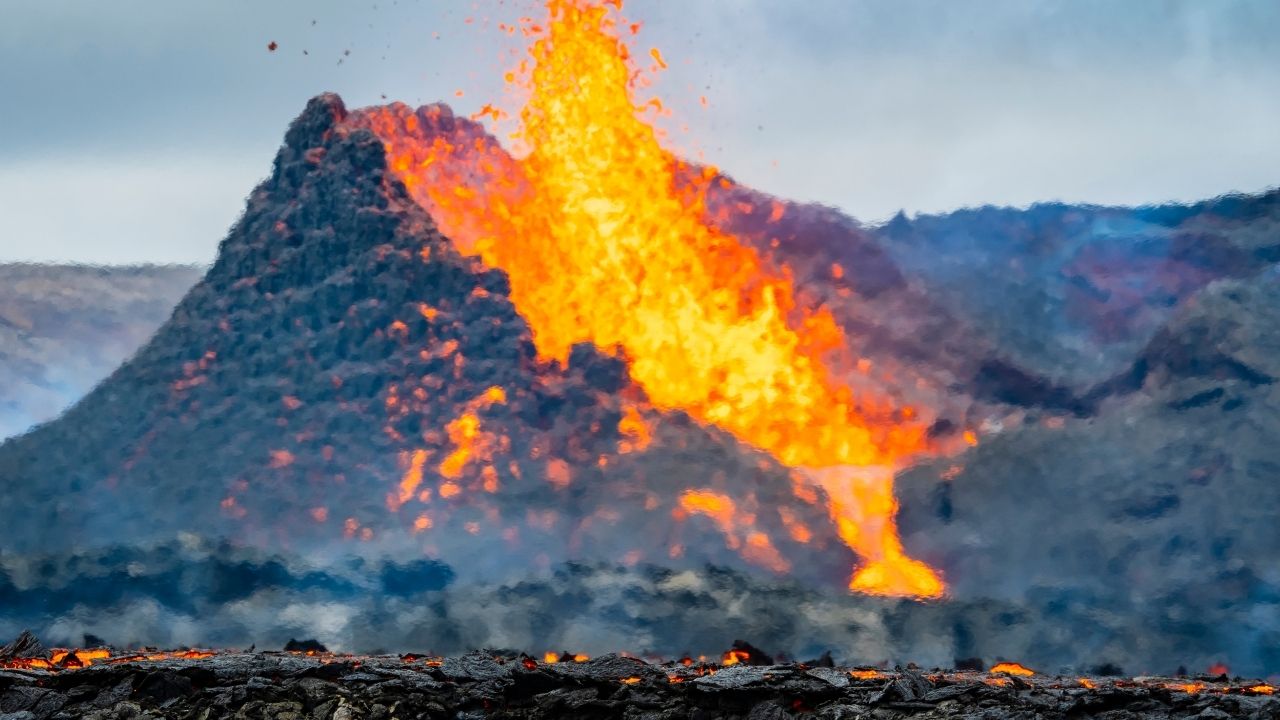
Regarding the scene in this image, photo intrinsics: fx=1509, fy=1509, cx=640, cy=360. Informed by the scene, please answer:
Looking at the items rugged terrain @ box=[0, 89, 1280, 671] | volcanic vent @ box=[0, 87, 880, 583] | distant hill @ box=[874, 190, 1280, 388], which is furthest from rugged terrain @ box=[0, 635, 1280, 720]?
distant hill @ box=[874, 190, 1280, 388]

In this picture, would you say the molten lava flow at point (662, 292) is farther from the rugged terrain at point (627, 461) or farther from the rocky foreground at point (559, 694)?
the rocky foreground at point (559, 694)

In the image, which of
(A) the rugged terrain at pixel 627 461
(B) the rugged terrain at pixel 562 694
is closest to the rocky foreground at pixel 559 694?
(B) the rugged terrain at pixel 562 694

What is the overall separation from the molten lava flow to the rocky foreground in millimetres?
35756

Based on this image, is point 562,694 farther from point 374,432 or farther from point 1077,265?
point 1077,265

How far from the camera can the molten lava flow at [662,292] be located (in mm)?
85562

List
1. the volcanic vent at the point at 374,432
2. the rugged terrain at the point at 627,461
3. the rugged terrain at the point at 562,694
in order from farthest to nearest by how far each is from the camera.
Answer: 1. the volcanic vent at the point at 374,432
2. the rugged terrain at the point at 627,461
3. the rugged terrain at the point at 562,694

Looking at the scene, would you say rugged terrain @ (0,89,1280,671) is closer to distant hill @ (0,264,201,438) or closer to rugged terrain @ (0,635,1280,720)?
distant hill @ (0,264,201,438)

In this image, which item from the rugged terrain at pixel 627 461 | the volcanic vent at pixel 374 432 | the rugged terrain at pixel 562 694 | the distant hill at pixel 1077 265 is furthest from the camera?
the distant hill at pixel 1077 265

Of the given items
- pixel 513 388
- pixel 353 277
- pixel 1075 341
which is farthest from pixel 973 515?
pixel 353 277

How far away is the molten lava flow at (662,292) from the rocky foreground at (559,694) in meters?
35.8

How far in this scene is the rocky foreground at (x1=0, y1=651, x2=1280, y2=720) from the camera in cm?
4519

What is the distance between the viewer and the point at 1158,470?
86125 mm

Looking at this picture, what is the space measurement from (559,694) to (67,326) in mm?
63095

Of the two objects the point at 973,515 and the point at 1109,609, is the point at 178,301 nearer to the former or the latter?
the point at 973,515
